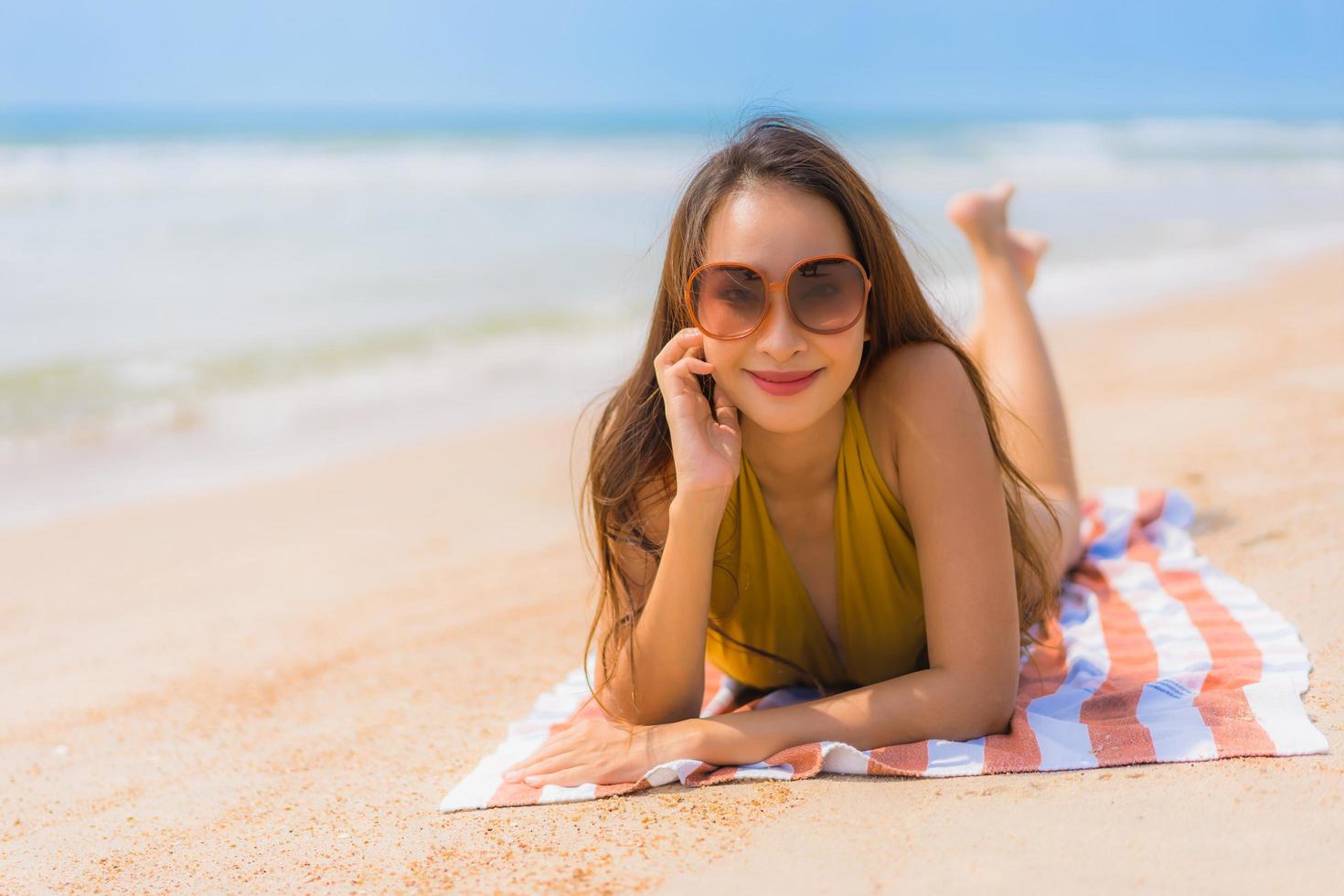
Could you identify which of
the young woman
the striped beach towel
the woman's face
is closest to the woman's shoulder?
the young woman

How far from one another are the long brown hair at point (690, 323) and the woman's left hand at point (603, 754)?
0.11 metres

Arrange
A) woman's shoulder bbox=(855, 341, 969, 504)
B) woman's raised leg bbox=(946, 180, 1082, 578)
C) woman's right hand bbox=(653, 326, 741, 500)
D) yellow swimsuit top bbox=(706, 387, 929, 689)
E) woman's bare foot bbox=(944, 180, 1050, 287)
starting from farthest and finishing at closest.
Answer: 1. woman's bare foot bbox=(944, 180, 1050, 287)
2. woman's raised leg bbox=(946, 180, 1082, 578)
3. yellow swimsuit top bbox=(706, 387, 929, 689)
4. woman's shoulder bbox=(855, 341, 969, 504)
5. woman's right hand bbox=(653, 326, 741, 500)

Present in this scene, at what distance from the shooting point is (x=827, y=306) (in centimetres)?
243

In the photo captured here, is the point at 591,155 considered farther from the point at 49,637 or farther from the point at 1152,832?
the point at 1152,832

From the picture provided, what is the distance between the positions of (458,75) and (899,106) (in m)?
27.7

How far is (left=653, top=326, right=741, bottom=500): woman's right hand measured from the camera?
2.54 m

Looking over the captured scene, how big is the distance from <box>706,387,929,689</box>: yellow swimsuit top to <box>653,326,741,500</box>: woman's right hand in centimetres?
21

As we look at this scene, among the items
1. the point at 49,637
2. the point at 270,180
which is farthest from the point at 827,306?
the point at 270,180

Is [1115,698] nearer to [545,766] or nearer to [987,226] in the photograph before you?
[545,766]

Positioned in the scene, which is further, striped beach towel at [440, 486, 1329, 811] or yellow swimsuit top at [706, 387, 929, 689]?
yellow swimsuit top at [706, 387, 929, 689]

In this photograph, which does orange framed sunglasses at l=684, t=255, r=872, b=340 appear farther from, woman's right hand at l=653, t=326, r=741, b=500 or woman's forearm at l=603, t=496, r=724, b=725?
woman's forearm at l=603, t=496, r=724, b=725

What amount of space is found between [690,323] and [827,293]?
1.43 feet

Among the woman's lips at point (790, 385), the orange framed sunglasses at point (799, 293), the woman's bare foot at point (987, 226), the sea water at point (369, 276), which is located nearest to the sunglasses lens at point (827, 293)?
the orange framed sunglasses at point (799, 293)

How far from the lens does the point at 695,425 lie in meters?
2.57
